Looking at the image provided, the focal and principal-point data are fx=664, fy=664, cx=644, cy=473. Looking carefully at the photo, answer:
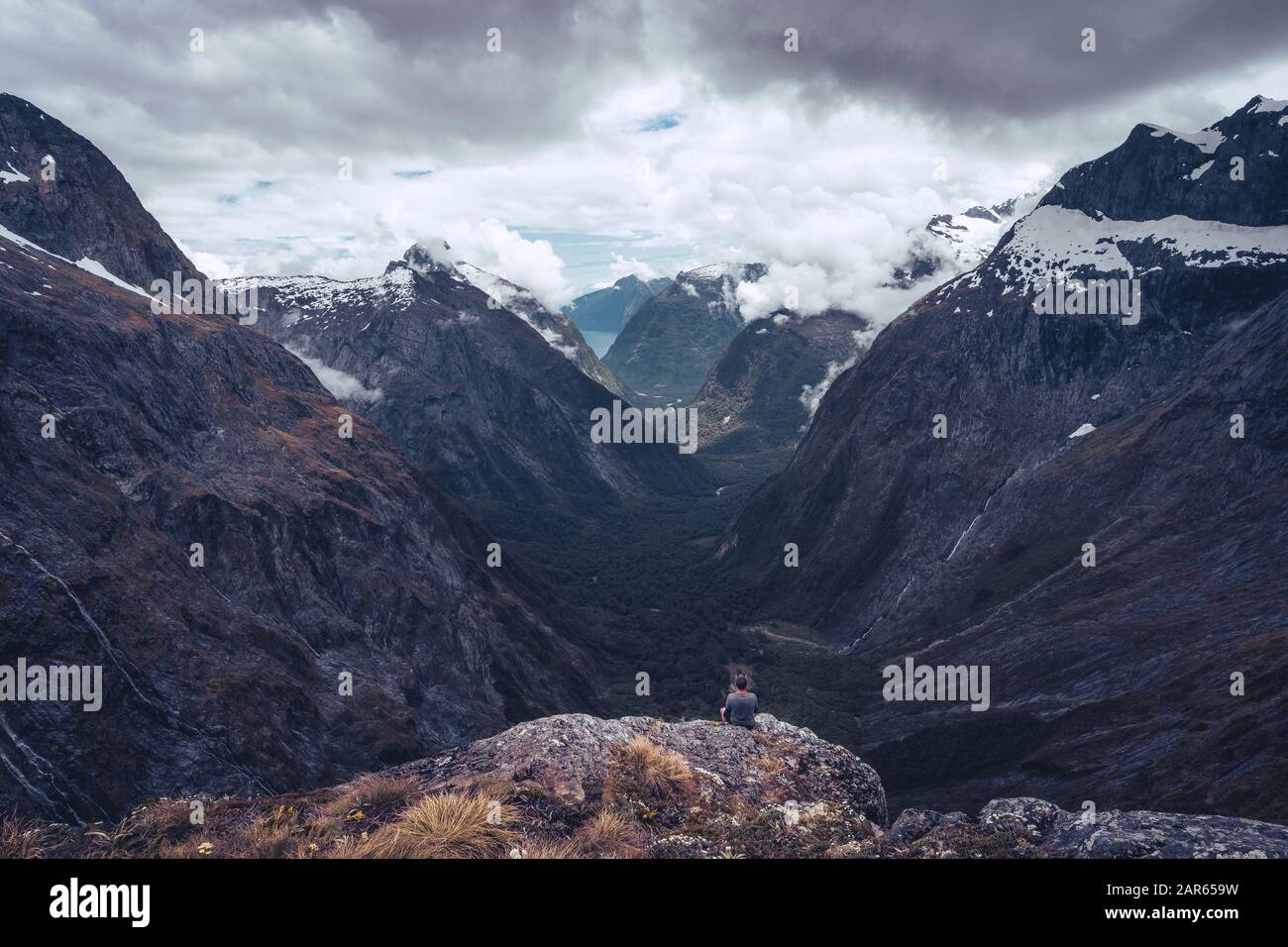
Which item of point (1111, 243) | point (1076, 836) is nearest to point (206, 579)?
point (1076, 836)

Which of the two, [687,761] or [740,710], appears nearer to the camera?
[687,761]

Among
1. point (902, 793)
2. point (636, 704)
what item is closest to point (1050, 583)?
point (902, 793)

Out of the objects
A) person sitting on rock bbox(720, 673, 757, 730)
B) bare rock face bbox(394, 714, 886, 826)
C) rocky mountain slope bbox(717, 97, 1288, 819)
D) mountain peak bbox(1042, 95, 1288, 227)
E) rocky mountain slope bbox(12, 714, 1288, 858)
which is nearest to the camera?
rocky mountain slope bbox(12, 714, 1288, 858)

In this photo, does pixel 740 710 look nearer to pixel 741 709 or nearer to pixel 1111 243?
pixel 741 709

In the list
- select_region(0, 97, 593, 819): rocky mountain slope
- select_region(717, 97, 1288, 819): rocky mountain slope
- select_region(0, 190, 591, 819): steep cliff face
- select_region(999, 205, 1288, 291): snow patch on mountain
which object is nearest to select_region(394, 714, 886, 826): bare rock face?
select_region(0, 97, 593, 819): rocky mountain slope

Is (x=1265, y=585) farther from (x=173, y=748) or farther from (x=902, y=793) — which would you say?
(x=173, y=748)

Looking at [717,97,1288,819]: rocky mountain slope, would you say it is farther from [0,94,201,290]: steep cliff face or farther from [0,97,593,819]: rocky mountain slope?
[0,94,201,290]: steep cliff face
